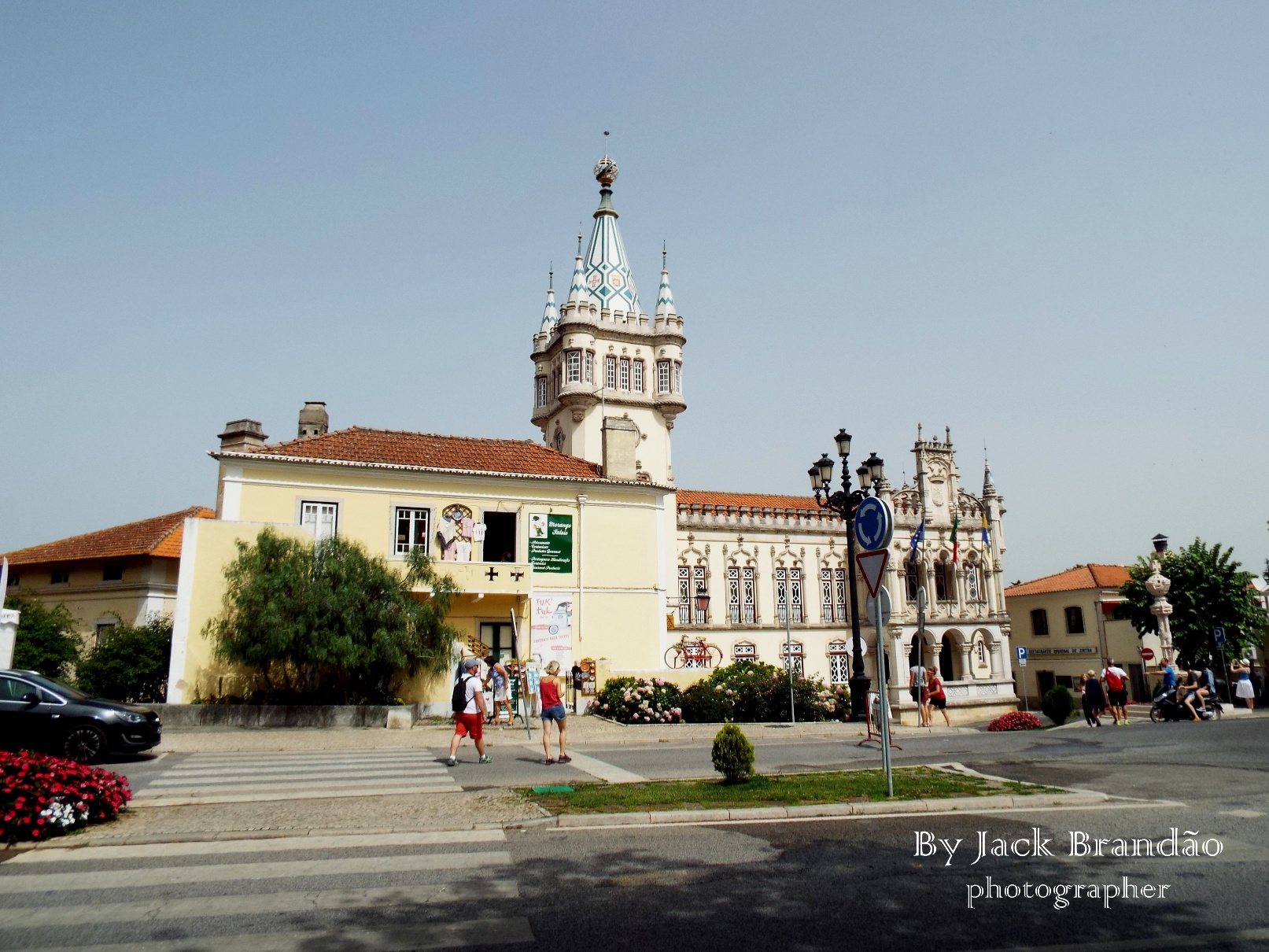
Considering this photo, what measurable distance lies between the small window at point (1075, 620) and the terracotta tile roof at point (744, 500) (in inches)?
652

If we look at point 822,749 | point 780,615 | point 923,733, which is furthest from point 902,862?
point 780,615

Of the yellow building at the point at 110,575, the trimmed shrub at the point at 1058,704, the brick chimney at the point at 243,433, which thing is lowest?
the trimmed shrub at the point at 1058,704

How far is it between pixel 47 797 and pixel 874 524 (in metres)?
8.42

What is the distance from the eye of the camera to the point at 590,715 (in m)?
22.0

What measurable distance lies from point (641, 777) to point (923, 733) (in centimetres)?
928

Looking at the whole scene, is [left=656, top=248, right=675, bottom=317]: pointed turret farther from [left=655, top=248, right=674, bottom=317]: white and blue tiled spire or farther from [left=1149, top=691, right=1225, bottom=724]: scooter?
[left=1149, top=691, right=1225, bottom=724]: scooter

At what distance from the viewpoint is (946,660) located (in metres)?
50.0

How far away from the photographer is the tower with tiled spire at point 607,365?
4641 centimetres

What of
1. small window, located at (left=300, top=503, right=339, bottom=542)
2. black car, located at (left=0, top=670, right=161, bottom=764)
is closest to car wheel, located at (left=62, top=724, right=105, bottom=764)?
black car, located at (left=0, top=670, right=161, bottom=764)

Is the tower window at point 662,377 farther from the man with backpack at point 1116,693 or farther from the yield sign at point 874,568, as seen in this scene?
the yield sign at point 874,568

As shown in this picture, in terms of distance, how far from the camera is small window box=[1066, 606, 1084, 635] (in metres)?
49.6

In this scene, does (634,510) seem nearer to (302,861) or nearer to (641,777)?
(641,777)

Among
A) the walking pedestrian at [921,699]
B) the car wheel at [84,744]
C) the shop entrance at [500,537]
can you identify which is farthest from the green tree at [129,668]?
the walking pedestrian at [921,699]

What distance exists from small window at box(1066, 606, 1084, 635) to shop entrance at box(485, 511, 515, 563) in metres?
38.7
